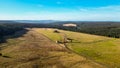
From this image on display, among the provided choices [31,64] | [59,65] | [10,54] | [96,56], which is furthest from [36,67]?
[96,56]

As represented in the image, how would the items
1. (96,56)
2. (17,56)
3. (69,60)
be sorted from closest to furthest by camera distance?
(69,60)
(17,56)
(96,56)

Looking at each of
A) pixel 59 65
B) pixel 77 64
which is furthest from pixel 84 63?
pixel 59 65

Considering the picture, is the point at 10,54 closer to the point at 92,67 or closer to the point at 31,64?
the point at 31,64

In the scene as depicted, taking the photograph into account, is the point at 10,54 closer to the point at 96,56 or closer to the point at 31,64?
the point at 31,64

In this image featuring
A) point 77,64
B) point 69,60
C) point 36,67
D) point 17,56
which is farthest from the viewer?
point 17,56

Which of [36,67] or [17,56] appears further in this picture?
[17,56]

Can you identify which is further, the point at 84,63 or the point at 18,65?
the point at 84,63

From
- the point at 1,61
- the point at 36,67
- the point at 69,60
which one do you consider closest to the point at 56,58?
the point at 69,60

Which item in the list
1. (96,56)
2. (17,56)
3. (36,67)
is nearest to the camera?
(36,67)

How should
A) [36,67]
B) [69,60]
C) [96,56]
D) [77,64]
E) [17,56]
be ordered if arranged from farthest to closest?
[96,56], [17,56], [69,60], [77,64], [36,67]
